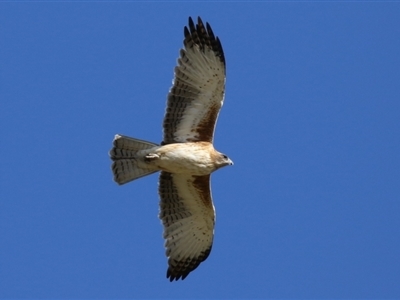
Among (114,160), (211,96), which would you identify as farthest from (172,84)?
(114,160)

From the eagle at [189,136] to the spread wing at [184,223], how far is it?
17 mm

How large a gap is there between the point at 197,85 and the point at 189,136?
29.0 inches

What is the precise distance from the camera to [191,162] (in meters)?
13.3

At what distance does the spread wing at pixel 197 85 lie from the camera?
13.3 meters

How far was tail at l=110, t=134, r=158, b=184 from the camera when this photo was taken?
1352 cm

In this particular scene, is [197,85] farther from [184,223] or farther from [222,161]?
[184,223]

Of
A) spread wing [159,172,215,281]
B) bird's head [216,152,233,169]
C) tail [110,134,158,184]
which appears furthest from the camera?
spread wing [159,172,215,281]

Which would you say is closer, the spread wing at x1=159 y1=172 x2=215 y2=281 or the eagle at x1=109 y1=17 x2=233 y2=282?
the eagle at x1=109 y1=17 x2=233 y2=282

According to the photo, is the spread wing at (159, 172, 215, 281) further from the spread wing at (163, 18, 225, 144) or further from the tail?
the spread wing at (163, 18, 225, 144)

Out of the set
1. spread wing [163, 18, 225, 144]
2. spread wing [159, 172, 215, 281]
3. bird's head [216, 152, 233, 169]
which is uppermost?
spread wing [163, 18, 225, 144]

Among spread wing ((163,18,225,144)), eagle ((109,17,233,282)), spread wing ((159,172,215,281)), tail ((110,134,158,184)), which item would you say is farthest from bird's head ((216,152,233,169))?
tail ((110,134,158,184))

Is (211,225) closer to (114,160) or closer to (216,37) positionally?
(114,160)

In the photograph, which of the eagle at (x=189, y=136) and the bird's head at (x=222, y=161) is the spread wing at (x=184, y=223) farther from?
the bird's head at (x=222, y=161)

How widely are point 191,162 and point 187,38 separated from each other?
68.1 inches
